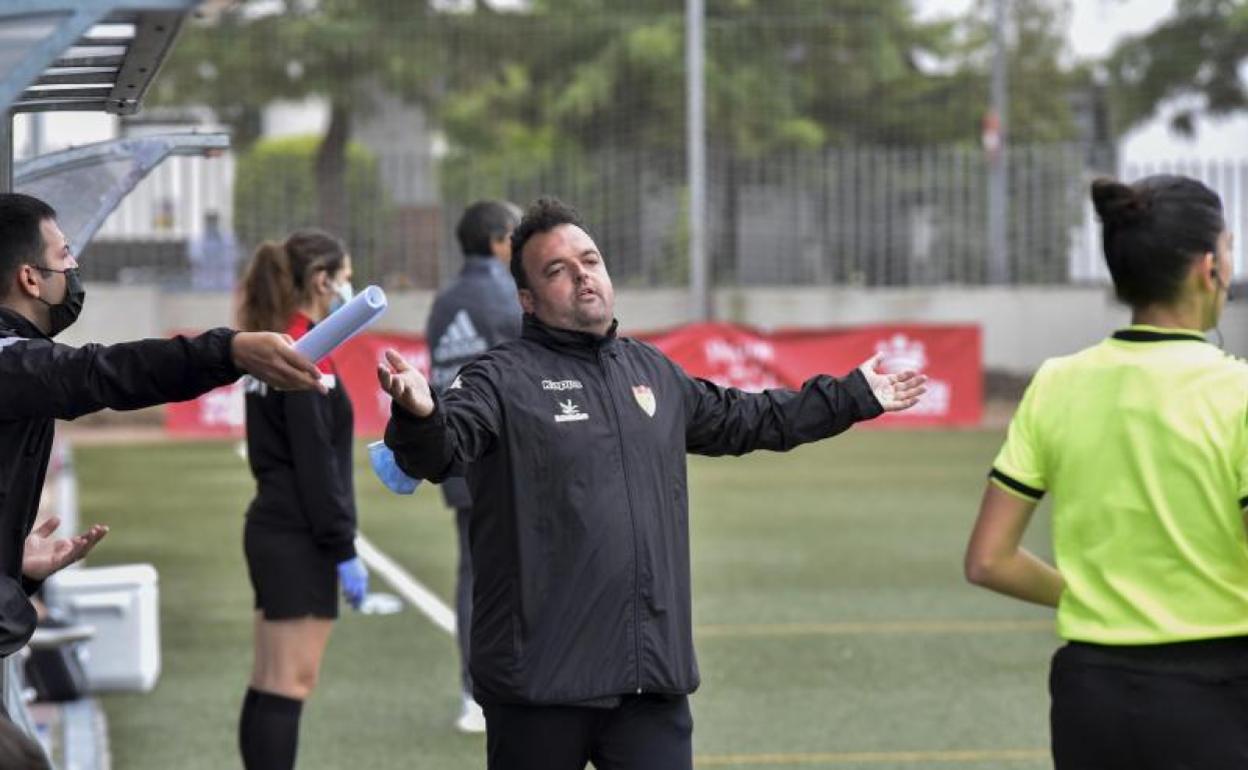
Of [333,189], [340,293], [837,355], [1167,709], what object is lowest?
[837,355]

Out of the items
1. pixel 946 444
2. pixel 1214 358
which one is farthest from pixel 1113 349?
pixel 946 444

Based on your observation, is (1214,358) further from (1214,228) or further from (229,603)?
(229,603)

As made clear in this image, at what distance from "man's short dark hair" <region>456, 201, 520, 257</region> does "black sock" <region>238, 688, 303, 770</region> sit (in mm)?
2138

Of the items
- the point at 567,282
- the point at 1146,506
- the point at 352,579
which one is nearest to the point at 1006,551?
the point at 1146,506

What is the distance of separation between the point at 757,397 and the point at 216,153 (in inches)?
67.9

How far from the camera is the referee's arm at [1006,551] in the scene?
13.7ft

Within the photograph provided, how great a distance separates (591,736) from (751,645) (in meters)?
5.73

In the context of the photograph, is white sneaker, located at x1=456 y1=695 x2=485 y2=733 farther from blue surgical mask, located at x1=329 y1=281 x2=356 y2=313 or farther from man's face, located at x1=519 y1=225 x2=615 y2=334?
man's face, located at x1=519 y1=225 x2=615 y2=334

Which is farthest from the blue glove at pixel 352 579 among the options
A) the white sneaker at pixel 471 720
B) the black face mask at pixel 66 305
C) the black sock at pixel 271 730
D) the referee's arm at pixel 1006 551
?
the referee's arm at pixel 1006 551

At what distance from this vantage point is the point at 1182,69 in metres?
32.8

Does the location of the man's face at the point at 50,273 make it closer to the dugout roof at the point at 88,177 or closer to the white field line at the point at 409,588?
the dugout roof at the point at 88,177

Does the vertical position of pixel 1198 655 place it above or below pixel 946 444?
above

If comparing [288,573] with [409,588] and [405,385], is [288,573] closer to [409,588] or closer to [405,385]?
[405,385]

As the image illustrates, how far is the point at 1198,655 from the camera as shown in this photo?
3998 millimetres
